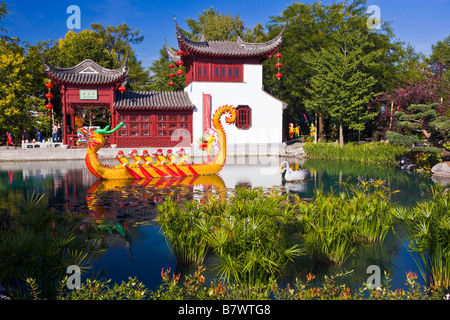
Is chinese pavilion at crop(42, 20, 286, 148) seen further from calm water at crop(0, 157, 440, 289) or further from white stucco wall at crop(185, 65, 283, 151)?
calm water at crop(0, 157, 440, 289)

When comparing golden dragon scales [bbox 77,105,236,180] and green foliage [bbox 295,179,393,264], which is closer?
green foliage [bbox 295,179,393,264]

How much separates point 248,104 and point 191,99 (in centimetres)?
365

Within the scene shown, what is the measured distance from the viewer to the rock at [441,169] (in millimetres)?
13235

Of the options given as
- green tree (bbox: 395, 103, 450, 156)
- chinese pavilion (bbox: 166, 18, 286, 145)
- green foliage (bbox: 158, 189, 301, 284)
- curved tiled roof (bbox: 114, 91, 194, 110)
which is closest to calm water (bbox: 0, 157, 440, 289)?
green foliage (bbox: 158, 189, 301, 284)

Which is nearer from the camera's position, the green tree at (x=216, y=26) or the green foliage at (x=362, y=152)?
the green foliage at (x=362, y=152)

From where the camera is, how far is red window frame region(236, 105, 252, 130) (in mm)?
23672

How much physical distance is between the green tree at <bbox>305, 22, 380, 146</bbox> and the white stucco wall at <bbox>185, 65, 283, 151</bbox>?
3.17 m

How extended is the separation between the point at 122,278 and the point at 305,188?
7.19 m

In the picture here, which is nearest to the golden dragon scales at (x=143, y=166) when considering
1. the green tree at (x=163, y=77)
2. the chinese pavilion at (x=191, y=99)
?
the chinese pavilion at (x=191, y=99)

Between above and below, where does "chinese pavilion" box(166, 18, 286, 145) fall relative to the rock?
above

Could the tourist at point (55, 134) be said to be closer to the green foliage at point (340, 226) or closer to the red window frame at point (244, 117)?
the red window frame at point (244, 117)

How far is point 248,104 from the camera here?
2377 cm

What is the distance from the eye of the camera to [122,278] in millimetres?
4711

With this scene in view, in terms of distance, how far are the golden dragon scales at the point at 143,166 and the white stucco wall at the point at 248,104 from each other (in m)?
9.93
